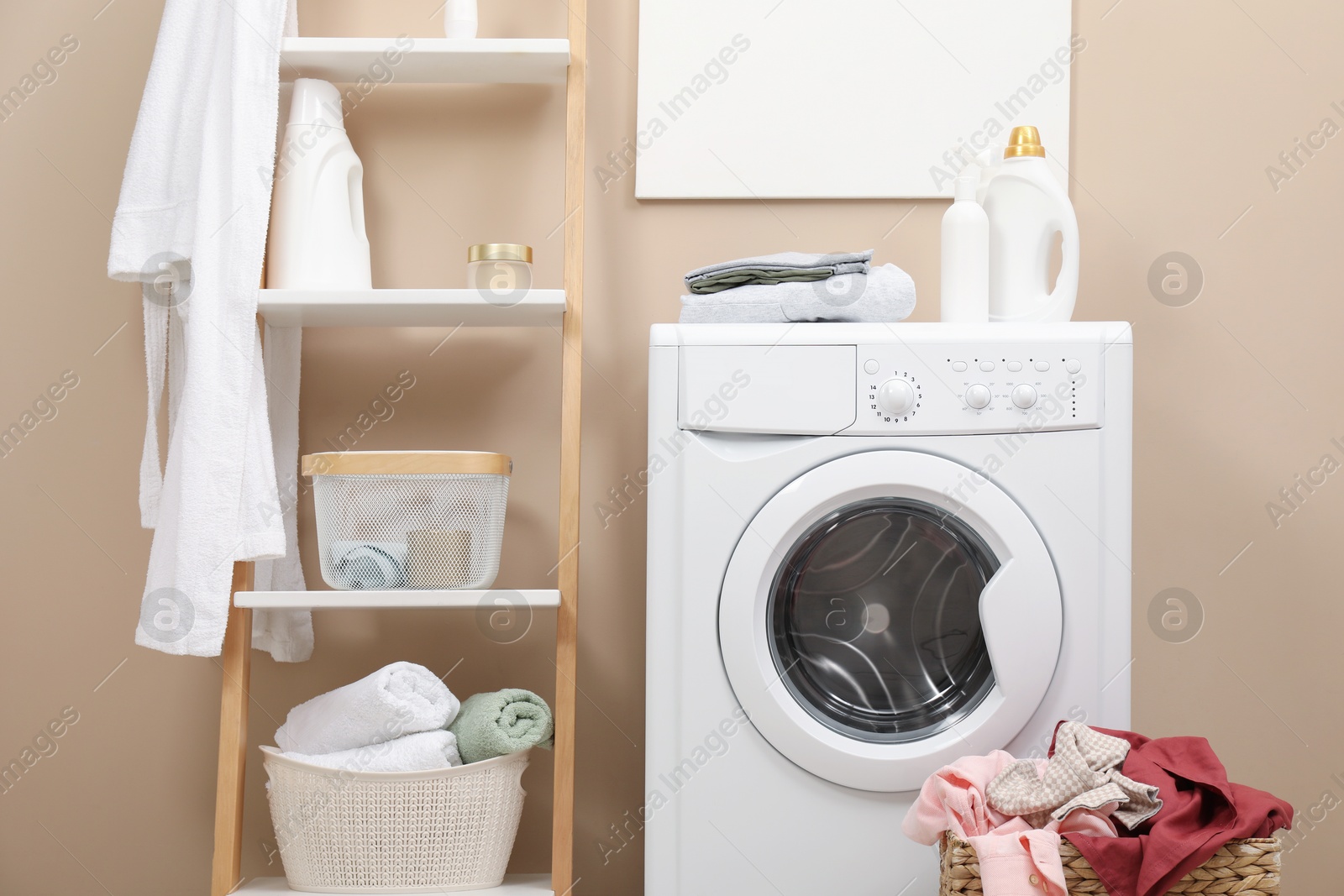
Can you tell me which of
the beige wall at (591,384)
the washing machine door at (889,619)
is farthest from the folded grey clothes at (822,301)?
the beige wall at (591,384)

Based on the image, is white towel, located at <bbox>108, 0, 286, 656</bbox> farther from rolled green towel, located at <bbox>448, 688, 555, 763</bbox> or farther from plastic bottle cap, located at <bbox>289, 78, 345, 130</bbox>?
rolled green towel, located at <bbox>448, 688, 555, 763</bbox>

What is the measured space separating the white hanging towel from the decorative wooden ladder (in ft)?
0.24

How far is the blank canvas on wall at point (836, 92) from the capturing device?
1.60 m

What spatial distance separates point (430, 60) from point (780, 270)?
Result: 0.68 m

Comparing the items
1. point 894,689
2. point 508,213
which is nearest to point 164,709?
point 508,213

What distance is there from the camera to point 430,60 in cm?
147

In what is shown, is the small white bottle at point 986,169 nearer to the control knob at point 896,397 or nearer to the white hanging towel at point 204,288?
the control knob at point 896,397

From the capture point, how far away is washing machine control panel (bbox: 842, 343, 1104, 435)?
116cm

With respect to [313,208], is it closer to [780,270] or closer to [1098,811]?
[780,270]

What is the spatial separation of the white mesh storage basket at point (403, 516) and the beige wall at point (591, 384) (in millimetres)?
273

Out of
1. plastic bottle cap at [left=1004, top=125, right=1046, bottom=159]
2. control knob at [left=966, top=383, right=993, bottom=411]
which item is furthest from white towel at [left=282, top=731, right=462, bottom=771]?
plastic bottle cap at [left=1004, top=125, right=1046, bottom=159]

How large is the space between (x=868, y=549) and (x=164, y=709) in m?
1.23

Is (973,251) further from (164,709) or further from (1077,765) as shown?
(164,709)

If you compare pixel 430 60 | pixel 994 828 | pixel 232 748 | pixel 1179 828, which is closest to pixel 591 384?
pixel 430 60
